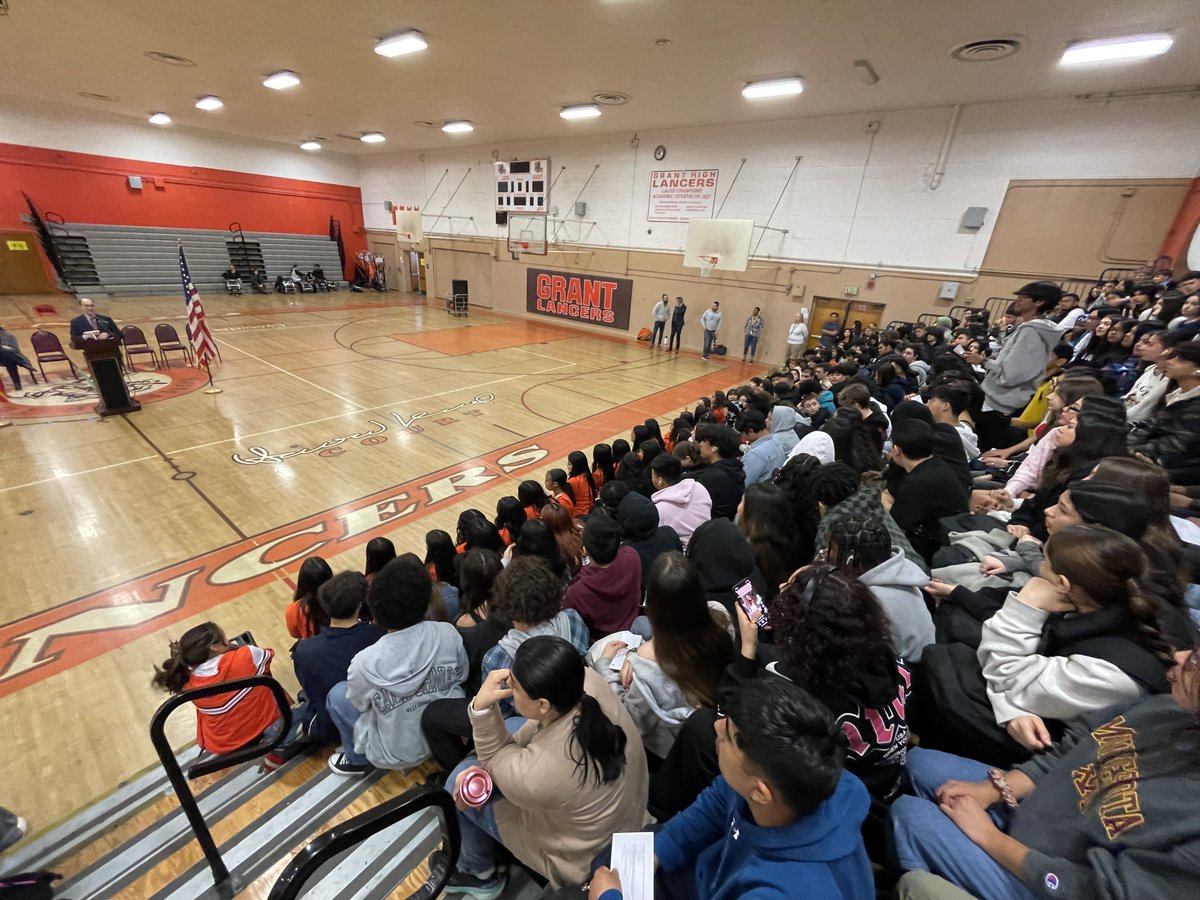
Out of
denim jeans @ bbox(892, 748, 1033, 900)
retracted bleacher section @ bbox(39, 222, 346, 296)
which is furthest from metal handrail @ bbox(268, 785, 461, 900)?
retracted bleacher section @ bbox(39, 222, 346, 296)

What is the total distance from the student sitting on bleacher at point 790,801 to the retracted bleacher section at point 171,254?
72.7 ft

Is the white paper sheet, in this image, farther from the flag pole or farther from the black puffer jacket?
the flag pole

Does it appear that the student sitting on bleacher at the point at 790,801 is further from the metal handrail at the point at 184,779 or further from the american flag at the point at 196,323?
the american flag at the point at 196,323

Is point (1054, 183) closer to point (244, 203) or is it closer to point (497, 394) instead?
point (497, 394)

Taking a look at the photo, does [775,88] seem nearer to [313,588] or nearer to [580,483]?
[580,483]

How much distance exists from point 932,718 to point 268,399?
9.48 meters

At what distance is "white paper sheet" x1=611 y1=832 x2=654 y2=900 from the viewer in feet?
3.97

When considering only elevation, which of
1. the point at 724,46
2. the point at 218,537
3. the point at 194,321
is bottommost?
the point at 218,537

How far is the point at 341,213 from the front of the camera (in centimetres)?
2103

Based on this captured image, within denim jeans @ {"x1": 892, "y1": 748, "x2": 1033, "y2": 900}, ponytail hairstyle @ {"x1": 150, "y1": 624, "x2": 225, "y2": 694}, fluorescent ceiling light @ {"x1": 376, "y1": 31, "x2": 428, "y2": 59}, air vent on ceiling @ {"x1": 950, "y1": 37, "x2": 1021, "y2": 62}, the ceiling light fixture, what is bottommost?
ponytail hairstyle @ {"x1": 150, "y1": 624, "x2": 225, "y2": 694}

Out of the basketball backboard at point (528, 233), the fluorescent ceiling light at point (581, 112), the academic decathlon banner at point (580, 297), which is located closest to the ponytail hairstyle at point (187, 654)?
the fluorescent ceiling light at point (581, 112)

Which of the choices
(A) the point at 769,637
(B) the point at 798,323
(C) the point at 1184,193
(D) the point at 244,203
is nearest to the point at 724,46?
(B) the point at 798,323

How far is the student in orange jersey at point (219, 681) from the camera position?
2209 mm

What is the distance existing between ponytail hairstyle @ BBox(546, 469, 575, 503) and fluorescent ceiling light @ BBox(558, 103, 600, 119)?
9.96m
